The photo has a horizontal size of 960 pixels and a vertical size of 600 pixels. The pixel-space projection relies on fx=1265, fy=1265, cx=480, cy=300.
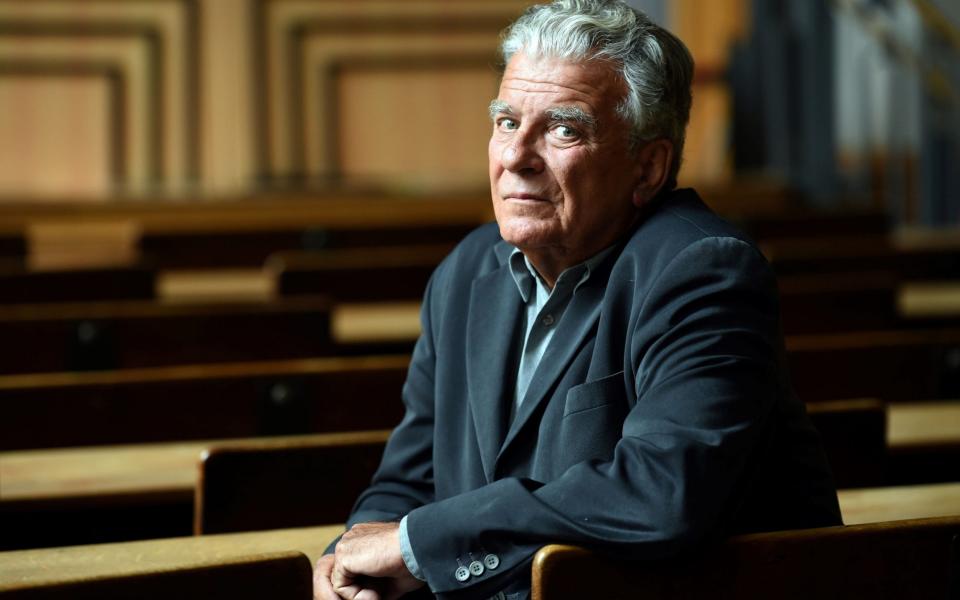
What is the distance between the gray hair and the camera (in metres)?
1.61

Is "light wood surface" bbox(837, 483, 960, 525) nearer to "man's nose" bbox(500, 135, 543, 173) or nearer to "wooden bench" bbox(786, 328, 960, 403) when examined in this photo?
"wooden bench" bbox(786, 328, 960, 403)

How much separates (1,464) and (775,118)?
4.79 m

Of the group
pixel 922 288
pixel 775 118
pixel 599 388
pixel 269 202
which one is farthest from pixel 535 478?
pixel 775 118

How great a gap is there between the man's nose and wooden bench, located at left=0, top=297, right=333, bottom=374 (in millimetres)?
1175

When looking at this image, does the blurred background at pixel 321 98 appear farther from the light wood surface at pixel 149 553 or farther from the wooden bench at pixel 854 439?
the light wood surface at pixel 149 553

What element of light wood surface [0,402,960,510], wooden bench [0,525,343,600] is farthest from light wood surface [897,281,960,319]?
wooden bench [0,525,343,600]

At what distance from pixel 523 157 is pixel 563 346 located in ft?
0.83

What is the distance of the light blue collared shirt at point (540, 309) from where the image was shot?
1.67 m

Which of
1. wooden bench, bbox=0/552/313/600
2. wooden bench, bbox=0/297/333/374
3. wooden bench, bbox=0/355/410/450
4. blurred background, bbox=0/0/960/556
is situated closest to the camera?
wooden bench, bbox=0/552/313/600

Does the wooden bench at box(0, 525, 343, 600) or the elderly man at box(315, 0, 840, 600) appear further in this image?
the elderly man at box(315, 0, 840, 600)

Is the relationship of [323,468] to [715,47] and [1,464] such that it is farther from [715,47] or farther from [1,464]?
[715,47]

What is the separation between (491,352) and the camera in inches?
67.0

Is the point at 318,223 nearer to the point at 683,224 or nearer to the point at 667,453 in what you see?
the point at 683,224

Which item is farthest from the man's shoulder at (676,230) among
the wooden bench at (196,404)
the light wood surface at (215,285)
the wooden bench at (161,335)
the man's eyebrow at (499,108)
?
the light wood surface at (215,285)
